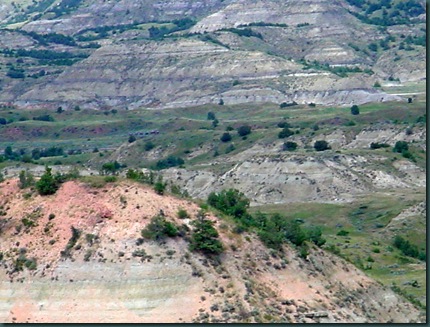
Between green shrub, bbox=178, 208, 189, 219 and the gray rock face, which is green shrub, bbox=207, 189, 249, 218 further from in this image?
the gray rock face

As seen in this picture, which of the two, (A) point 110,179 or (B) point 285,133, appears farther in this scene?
(B) point 285,133

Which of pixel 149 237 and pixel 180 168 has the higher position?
pixel 149 237

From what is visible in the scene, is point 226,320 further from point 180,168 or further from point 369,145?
point 369,145

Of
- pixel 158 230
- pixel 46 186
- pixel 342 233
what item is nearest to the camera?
pixel 158 230

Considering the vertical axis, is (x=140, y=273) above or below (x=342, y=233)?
above

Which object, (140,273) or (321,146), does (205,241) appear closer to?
(140,273)

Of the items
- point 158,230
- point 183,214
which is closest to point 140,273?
point 158,230

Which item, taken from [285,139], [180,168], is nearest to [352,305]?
[180,168]

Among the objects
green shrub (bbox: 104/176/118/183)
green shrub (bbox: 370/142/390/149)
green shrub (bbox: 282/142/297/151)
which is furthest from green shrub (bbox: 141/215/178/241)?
green shrub (bbox: 282/142/297/151)
